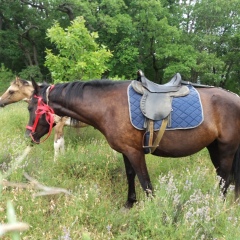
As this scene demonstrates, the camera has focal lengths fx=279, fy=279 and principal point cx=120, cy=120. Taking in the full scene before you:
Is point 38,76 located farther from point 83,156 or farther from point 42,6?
point 83,156

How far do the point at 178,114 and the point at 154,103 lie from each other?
1.03 ft

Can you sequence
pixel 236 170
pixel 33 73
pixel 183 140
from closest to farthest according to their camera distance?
pixel 183 140 < pixel 236 170 < pixel 33 73

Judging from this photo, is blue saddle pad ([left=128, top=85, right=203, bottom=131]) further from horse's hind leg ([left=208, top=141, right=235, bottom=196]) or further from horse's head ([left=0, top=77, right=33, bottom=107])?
horse's head ([left=0, top=77, right=33, bottom=107])

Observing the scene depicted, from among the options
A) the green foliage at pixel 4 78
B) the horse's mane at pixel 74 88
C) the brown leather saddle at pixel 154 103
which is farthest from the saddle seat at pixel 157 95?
the green foliage at pixel 4 78

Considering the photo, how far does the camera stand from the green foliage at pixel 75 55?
645cm

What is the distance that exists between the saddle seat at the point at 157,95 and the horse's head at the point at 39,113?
3.57ft

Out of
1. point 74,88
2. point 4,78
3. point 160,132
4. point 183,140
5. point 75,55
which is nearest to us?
point 160,132

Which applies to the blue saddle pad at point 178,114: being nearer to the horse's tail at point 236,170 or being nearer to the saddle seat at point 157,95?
the saddle seat at point 157,95

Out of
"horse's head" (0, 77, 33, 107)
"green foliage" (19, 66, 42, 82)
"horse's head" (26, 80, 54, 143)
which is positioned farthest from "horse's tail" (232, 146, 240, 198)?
"green foliage" (19, 66, 42, 82)

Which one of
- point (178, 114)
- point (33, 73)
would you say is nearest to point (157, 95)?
point (178, 114)

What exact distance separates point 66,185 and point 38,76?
18.4 meters

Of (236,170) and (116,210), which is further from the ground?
(236,170)

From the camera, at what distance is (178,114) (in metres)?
3.21

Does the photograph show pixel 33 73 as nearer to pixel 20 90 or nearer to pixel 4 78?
pixel 4 78
